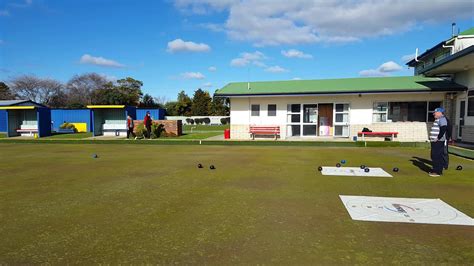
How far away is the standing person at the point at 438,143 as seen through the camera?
730 centimetres

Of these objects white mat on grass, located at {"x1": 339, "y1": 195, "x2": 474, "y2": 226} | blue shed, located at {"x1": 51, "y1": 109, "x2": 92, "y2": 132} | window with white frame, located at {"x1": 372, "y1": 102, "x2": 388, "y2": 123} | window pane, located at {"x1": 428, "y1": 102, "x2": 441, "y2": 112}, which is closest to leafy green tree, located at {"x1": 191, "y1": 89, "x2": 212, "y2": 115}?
blue shed, located at {"x1": 51, "y1": 109, "x2": 92, "y2": 132}

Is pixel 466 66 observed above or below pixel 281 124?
above

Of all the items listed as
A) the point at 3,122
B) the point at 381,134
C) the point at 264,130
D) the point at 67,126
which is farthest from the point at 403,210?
the point at 3,122

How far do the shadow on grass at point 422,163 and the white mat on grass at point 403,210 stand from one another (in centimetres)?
349

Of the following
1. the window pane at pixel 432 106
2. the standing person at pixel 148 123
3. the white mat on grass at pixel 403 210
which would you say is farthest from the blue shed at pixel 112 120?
the white mat on grass at pixel 403 210

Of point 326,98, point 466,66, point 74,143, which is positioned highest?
point 466,66

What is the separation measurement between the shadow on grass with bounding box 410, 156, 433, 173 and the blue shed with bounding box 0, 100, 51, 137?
76.9 ft

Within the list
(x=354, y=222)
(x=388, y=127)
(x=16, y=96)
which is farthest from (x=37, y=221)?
(x=16, y=96)

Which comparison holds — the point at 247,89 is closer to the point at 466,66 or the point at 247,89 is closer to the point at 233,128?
the point at 233,128

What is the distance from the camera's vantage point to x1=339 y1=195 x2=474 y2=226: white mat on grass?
4.27m

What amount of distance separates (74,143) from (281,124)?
40.9 feet

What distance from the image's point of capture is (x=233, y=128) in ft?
62.7

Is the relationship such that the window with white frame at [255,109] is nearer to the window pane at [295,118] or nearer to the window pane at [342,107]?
the window pane at [295,118]

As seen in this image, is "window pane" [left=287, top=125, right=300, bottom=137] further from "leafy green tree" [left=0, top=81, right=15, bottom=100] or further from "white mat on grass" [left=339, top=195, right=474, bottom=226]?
"leafy green tree" [left=0, top=81, right=15, bottom=100]
